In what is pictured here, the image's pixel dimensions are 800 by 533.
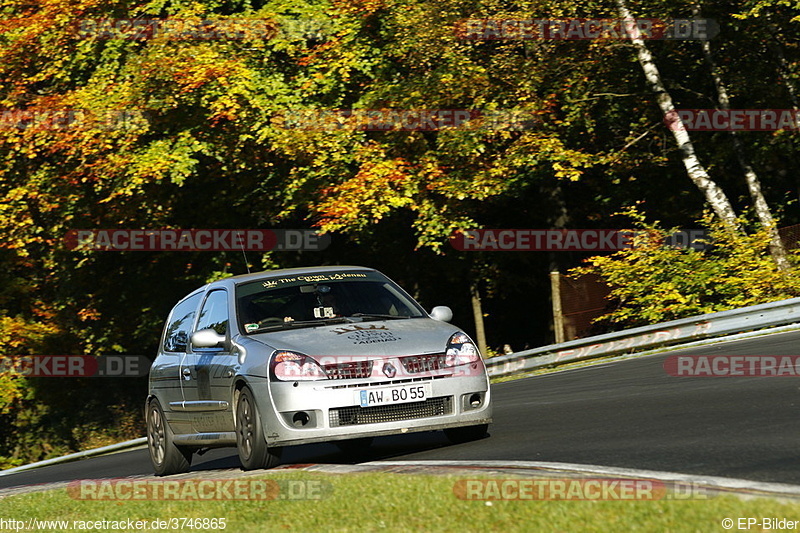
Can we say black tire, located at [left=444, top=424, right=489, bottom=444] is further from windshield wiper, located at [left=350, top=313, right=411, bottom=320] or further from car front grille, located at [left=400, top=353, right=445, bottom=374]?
windshield wiper, located at [left=350, top=313, right=411, bottom=320]

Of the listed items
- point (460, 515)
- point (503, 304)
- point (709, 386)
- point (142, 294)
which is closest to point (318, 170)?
point (142, 294)

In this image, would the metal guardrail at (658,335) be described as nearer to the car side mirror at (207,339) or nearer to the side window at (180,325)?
the side window at (180,325)

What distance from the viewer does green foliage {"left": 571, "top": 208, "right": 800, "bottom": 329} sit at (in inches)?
834

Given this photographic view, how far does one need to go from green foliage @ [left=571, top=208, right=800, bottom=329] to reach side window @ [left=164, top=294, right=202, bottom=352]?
11.4 meters

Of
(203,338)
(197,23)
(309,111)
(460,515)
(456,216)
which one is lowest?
(460,515)

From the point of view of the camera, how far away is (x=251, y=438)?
9531mm

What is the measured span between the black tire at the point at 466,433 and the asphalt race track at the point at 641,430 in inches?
3.9

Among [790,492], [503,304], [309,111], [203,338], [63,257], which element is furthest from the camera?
[503,304]

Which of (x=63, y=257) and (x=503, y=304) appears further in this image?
(x=503, y=304)

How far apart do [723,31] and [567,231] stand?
655cm

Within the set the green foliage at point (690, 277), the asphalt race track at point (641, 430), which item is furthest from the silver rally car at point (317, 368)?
the green foliage at point (690, 277)

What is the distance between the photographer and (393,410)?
9.33m

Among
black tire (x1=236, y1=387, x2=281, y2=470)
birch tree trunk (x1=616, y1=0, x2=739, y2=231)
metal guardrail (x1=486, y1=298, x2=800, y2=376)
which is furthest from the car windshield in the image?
birch tree trunk (x1=616, y1=0, x2=739, y2=231)

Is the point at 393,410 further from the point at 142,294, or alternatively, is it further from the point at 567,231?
the point at 142,294
